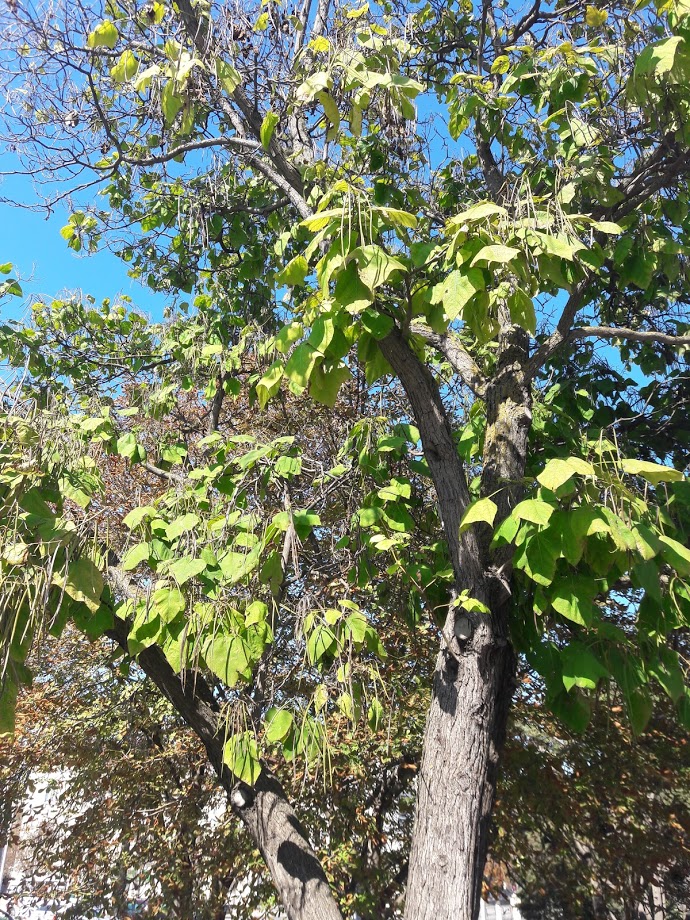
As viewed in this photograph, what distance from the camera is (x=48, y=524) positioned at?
2443 mm

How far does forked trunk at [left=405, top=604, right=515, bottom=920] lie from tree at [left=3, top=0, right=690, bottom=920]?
1 cm

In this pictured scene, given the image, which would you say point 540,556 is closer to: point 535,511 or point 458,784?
point 535,511

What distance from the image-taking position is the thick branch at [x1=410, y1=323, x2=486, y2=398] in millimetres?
3230

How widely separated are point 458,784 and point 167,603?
4.03 ft

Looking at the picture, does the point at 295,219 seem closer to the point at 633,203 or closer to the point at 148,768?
the point at 633,203

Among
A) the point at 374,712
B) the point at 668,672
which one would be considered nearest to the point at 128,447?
the point at 374,712

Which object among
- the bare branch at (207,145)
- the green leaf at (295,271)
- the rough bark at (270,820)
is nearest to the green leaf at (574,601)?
the green leaf at (295,271)

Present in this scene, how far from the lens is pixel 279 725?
2.53m

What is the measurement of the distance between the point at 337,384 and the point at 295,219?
2665mm

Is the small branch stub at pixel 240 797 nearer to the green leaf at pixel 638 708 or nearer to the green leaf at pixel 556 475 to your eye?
the green leaf at pixel 638 708

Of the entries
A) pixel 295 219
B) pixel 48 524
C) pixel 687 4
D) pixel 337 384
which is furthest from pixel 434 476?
pixel 295 219

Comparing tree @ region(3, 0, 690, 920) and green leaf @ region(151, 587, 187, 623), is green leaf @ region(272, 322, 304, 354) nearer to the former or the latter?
tree @ region(3, 0, 690, 920)

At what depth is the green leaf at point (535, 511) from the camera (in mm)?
2062

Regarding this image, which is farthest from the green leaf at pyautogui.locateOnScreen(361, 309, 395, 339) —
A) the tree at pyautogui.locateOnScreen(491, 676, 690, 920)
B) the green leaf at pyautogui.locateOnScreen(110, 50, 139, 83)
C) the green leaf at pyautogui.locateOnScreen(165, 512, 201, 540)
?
the tree at pyautogui.locateOnScreen(491, 676, 690, 920)
